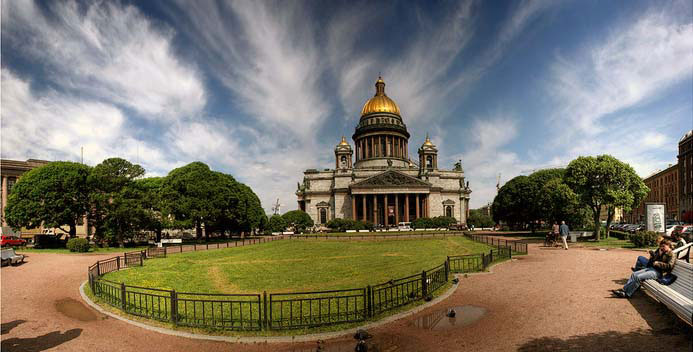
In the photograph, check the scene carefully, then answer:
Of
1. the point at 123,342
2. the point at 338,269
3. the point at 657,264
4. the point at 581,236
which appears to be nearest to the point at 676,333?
the point at 657,264

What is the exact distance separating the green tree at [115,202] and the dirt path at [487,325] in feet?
76.1

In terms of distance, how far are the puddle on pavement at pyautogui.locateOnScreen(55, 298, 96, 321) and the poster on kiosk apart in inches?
1410

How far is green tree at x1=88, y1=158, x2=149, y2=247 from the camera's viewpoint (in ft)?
115

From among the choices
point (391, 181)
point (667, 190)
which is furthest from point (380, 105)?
point (667, 190)

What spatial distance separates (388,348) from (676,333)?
6214 millimetres

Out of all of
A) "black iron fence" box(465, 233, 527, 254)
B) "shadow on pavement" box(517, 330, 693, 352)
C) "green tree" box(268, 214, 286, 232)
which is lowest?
"green tree" box(268, 214, 286, 232)

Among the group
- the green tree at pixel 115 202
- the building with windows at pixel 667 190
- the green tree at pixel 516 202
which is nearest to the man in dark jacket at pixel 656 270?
the green tree at pixel 516 202

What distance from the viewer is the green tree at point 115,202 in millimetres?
35125

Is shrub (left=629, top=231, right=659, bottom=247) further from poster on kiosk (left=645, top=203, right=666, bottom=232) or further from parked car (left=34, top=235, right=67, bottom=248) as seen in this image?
parked car (left=34, top=235, right=67, bottom=248)

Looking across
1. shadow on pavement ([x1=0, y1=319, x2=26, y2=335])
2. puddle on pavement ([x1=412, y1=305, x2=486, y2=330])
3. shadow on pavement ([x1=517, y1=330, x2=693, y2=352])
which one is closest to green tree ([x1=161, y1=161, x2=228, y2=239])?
shadow on pavement ([x1=0, y1=319, x2=26, y2=335])

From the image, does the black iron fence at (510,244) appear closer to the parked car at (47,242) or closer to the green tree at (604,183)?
the green tree at (604,183)

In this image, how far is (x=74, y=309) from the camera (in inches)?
473

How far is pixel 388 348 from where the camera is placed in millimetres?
7672

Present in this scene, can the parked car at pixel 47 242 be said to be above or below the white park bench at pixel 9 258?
below
